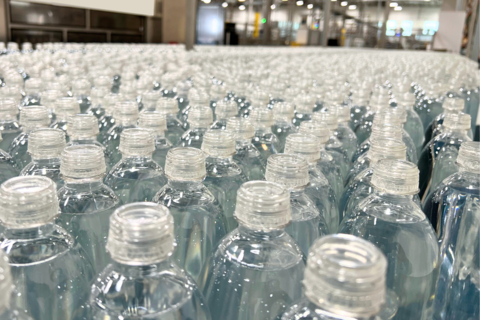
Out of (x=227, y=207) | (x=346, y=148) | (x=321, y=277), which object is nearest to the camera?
(x=321, y=277)

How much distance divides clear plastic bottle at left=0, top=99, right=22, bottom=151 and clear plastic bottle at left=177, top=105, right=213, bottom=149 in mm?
438

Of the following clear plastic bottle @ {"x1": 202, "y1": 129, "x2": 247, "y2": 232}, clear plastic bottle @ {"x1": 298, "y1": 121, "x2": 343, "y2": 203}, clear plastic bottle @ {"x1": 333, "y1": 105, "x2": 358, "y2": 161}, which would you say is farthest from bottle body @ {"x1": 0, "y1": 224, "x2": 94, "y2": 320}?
clear plastic bottle @ {"x1": 333, "y1": 105, "x2": 358, "y2": 161}

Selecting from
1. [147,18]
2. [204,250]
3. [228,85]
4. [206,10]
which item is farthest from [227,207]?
[206,10]

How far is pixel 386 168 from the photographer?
0.69 meters

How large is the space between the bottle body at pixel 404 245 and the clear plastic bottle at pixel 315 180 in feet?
0.47

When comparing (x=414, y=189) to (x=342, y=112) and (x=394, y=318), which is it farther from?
(x=342, y=112)

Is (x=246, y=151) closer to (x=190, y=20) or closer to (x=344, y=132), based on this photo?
(x=344, y=132)

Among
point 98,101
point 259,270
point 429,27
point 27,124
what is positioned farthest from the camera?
point 429,27

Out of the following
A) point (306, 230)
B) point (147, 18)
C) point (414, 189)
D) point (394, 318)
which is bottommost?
point (394, 318)

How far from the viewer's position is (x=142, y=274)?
486 millimetres

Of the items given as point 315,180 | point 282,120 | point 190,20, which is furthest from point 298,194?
point 190,20

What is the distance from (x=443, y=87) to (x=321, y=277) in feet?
7.25

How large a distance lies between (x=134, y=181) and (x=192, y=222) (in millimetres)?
192

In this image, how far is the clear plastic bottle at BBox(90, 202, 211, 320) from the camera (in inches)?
16.9
